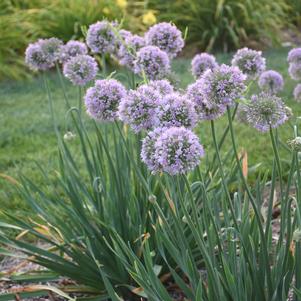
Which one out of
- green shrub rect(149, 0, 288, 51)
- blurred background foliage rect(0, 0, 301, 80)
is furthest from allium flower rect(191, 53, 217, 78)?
green shrub rect(149, 0, 288, 51)

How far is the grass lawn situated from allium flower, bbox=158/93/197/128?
1.67m

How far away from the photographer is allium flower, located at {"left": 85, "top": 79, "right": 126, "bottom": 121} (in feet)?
6.03

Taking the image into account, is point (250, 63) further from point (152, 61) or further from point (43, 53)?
point (43, 53)

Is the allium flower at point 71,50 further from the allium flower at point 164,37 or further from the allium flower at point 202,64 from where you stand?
the allium flower at point 202,64

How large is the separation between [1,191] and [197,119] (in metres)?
2.55

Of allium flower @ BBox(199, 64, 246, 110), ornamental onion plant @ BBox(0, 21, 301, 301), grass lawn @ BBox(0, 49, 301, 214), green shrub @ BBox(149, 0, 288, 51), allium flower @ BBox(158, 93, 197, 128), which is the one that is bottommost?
green shrub @ BBox(149, 0, 288, 51)

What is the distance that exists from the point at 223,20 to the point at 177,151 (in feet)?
24.8

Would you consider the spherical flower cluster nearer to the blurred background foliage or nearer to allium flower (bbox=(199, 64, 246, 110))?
allium flower (bbox=(199, 64, 246, 110))

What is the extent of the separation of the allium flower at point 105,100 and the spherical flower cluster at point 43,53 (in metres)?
0.84

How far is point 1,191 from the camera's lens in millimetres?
3967

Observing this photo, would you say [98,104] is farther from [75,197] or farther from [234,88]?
[75,197]

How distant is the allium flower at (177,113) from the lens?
1603 millimetres

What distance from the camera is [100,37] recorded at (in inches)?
97.0

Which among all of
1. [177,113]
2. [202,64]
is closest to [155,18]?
[202,64]
